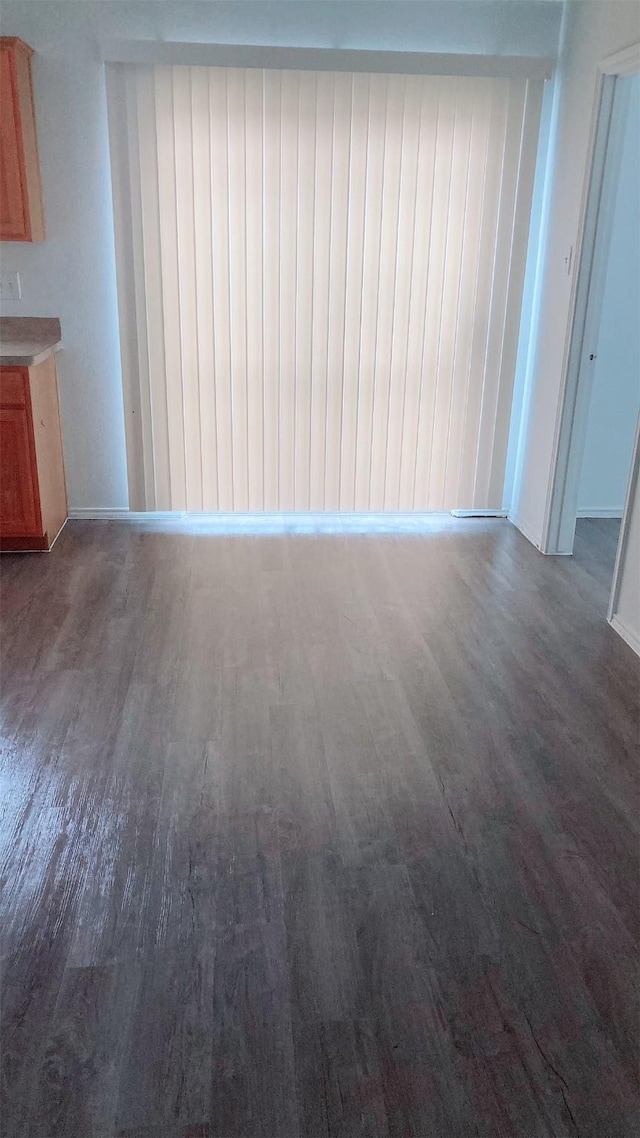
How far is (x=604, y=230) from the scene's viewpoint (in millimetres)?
3816

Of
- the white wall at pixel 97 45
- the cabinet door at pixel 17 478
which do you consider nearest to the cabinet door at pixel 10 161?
the white wall at pixel 97 45

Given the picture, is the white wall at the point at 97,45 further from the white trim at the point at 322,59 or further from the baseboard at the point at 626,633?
the baseboard at the point at 626,633

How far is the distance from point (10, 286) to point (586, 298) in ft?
8.71

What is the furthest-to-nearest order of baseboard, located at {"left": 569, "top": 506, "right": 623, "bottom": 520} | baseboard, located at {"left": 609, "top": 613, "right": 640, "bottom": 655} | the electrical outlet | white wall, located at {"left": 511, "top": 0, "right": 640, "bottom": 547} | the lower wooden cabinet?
baseboard, located at {"left": 569, "top": 506, "right": 623, "bottom": 520}, the electrical outlet, the lower wooden cabinet, white wall, located at {"left": 511, "top": 0, "right": 640, "bottom": 547}, baseboard, located at {"left": 609, "top": 613, "right": 640, "bottom": 655}

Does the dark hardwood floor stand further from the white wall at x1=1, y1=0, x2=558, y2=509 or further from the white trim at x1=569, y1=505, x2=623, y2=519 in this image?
the white wall at x1=1, y1=0, x2=558, y2=509

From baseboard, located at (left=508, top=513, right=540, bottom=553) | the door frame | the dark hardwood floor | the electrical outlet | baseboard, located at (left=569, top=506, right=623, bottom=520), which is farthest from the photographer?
baseboard, located at (left=569, top=506, right=623, bottom=520)

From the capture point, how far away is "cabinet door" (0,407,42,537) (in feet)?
13.0

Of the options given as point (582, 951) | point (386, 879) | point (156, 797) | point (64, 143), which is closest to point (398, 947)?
point (386, 879)

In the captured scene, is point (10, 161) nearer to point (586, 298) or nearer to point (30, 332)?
point (30, 332)

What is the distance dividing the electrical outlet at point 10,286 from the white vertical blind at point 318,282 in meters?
0.50

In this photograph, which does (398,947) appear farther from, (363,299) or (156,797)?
(363,299)

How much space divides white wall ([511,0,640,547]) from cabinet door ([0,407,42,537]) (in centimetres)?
237

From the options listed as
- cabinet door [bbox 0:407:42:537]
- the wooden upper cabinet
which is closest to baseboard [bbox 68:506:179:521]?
cabinet door [bbox 0:407:42:537]

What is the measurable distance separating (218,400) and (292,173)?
1103mm
